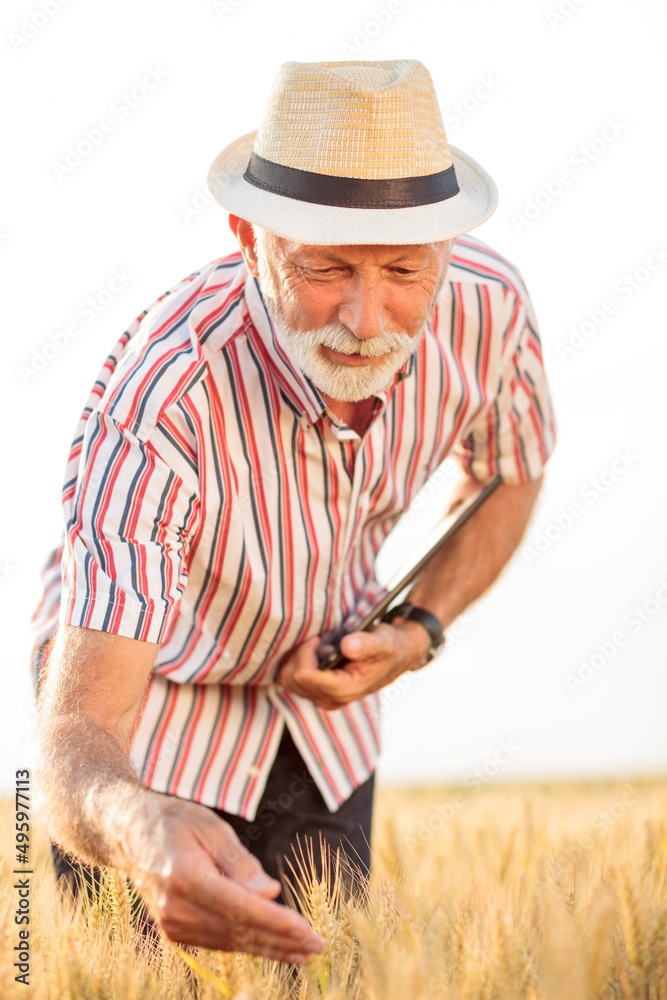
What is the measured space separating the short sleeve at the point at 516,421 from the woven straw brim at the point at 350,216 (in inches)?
23.2

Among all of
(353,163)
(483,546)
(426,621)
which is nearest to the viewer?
(353,163)

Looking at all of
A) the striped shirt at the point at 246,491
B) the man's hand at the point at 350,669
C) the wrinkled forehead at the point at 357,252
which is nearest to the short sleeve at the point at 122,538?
the striped shirt at the point at 246,491

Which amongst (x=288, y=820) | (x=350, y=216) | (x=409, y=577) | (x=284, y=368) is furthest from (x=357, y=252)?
(x=288, y=820)

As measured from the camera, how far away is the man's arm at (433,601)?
2631 mm

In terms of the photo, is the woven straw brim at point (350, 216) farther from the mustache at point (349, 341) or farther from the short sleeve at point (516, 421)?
the short sleeve at point (516, 421)

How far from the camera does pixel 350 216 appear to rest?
2064 mm

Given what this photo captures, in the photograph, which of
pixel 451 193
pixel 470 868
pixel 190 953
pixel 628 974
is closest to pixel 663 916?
pixel 628 974

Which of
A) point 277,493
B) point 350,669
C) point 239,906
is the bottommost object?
point 239,906

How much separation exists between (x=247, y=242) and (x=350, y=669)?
1.13 m

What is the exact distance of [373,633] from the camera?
2.73 meters

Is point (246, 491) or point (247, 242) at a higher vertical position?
point (247, 242)

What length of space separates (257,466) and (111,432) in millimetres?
449

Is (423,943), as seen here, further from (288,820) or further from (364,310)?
(288,820)

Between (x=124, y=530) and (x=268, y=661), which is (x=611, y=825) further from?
(x=124, y=530)
